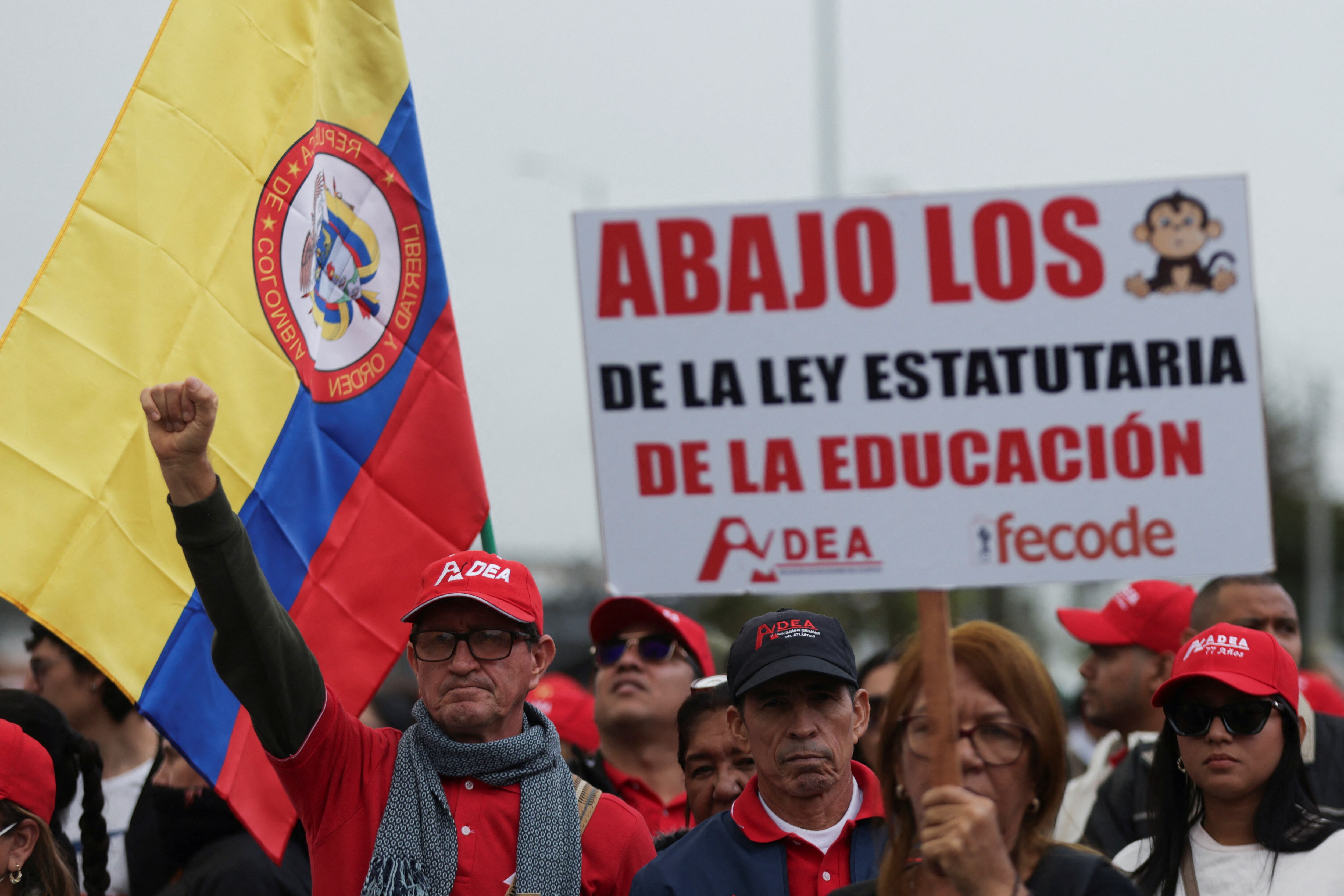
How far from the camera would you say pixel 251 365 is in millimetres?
4117

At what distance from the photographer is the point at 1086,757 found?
17828 millimetres

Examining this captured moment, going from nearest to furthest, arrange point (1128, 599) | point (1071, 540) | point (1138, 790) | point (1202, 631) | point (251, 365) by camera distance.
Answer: point (1071, 540), point (251, 365), point (1202, 631), point (1138, 790), point (1128, 599)

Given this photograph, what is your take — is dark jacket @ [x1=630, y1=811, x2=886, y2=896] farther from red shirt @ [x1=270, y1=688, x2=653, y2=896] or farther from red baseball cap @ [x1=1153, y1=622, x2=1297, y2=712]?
red baseball cap @ [x1=1153, y1=622, x2=1297, y2=712]

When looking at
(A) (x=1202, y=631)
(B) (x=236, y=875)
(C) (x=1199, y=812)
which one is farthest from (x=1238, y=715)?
(B) (x=236, y=875)

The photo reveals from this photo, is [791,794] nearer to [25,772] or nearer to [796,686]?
[796,686]

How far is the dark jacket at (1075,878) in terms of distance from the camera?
2508 millimetres

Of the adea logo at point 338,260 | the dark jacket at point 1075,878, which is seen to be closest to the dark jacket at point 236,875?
the adea logo at point 338,260

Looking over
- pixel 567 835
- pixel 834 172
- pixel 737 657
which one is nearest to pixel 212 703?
pixel 567 835

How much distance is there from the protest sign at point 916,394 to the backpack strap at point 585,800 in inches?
44.8

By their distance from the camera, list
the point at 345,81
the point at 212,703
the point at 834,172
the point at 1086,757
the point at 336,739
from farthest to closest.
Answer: the point at 1086,757 → the point at 834,172 → the point at 345,81 → the point at 212,703 → the point at 336,739

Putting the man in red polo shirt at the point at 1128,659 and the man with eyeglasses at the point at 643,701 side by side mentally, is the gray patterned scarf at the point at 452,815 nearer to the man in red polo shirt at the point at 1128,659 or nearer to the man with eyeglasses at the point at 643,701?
the man with eyeglasses at the point at 643,701

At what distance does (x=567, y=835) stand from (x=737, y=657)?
60 centimetres

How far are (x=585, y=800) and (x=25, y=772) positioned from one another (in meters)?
1.40

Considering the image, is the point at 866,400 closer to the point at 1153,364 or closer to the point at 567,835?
the point at 1153,364
